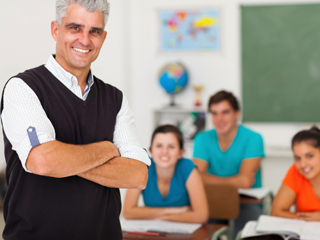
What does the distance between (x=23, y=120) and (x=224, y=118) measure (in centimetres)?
224

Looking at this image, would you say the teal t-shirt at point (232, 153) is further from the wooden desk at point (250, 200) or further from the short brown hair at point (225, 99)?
the wooden desk at point (250, 200)

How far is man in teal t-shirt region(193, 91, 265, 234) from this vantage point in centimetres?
334

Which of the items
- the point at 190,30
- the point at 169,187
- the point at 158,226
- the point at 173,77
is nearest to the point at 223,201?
the point at 169,187

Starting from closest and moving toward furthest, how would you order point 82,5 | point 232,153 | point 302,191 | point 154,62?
point 82,5 → point 302,191 → point 232,153 → point 154,62

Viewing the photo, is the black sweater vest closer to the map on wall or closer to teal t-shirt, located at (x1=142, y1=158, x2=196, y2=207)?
teal t-shirt, located at (x1=142, y1=158, x2=196, y2=207)

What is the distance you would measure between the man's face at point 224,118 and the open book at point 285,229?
122 cm

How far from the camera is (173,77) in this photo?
528 cm

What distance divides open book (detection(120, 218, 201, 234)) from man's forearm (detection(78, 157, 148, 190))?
2.38 feet

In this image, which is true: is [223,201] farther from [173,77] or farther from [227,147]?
→ [173,77]

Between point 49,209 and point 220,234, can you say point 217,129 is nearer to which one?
point 220,234

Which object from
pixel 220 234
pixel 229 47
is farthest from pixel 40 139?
pixel 229 47

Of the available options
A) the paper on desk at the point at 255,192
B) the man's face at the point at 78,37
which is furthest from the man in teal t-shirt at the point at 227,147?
the man's face at the point at 78,37

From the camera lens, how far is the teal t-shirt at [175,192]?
269 cm

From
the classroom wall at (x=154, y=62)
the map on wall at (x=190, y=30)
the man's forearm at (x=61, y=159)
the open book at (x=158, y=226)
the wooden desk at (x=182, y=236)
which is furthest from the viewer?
the map on wall at (x=190, y=30)
